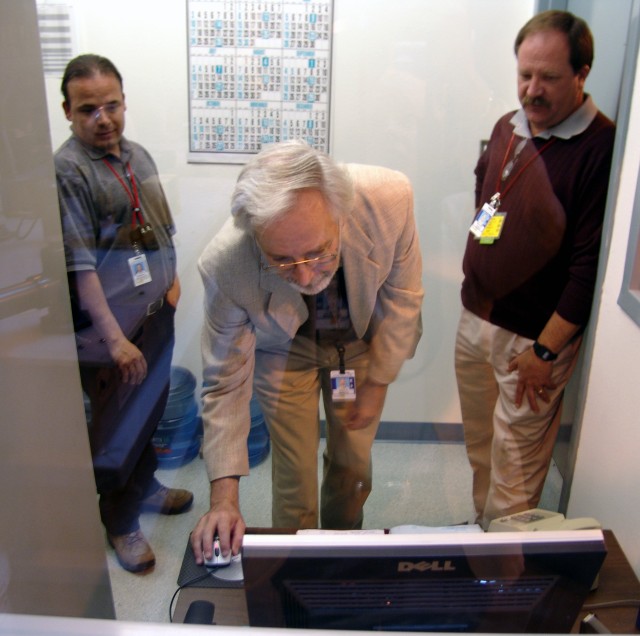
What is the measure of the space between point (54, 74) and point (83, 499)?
972mm

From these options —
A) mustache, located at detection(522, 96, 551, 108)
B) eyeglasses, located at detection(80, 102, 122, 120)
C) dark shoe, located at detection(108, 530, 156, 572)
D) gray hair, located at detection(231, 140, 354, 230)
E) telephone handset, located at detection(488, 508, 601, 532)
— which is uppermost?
mustache, located at detection(522, 96, 551, 108)

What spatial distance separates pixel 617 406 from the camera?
1434 millimetres

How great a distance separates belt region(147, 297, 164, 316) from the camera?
1819 mm

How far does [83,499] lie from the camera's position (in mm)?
1200

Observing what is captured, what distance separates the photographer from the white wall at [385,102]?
1.57 m

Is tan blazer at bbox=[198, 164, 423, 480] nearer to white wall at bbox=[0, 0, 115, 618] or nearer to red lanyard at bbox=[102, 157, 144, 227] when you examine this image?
white wall at bbox=[0, 0, 115, 618]

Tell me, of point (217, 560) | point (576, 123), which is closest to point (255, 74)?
point (576, 123)

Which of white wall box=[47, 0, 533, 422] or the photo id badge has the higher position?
white wall box=[47, 0, 533, 422]

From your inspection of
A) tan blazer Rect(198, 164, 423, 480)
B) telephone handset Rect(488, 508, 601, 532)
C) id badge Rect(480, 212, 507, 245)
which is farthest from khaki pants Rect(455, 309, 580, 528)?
telephone handset Rect(488, 508, 601, 532)

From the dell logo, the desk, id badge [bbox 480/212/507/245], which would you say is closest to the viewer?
the dell logo

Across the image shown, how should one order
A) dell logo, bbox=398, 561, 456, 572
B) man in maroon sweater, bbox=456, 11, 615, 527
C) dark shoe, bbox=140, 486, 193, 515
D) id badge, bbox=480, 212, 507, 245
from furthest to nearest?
dark shoe, bbox=140, 486, 193, 515
id badge, bbox=480, 212, 507, 245
man in maroon sweater, bbox=456, 11, 615, 527
dell logo, bbox=398, 561, 456, 572

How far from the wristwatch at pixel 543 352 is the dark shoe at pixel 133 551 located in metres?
1.34

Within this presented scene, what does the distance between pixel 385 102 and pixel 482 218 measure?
46 cm

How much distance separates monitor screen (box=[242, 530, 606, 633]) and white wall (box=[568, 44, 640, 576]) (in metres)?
0.58
